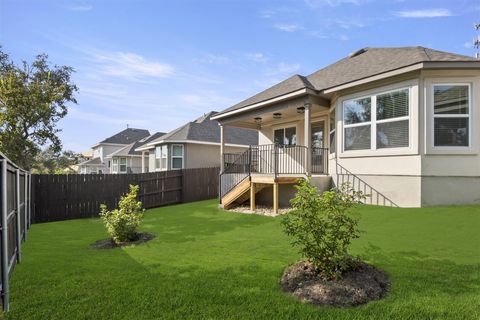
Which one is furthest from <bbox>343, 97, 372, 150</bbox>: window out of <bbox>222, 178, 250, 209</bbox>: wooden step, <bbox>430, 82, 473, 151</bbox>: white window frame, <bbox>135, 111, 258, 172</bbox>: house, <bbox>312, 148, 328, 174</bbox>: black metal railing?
<bbox>135, 111, 258, 172</bbox>: house

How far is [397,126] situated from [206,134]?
14022 millimetres

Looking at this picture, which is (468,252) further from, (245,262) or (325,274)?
(245,262)

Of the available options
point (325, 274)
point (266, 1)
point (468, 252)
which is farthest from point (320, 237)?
point (266, 1)

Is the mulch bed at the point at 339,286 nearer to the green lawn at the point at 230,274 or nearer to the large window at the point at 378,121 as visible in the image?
the green lawn at the point at 230,274

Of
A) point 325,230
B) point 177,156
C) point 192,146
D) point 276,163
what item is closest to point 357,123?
point 276,163

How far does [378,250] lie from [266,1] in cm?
942

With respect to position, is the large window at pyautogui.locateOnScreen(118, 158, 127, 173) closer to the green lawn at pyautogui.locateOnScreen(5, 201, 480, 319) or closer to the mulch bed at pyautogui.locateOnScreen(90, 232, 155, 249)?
the green lawn at pyautogui.locateOnScreen(5, 201, 480, 319)

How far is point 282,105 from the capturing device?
1070 centimetres

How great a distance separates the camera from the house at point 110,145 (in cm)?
3770

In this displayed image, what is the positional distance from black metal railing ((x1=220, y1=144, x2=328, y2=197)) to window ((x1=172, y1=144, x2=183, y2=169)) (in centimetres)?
507

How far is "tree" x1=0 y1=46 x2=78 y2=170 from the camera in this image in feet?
54.9

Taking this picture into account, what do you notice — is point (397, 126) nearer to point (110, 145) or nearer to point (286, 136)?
point (286, 136)

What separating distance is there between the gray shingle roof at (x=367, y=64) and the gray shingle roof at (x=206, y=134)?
7171mm

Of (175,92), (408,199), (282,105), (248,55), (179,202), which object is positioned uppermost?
(248,55)
